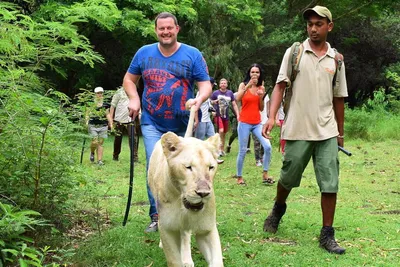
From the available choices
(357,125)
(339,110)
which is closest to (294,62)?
(339,110)

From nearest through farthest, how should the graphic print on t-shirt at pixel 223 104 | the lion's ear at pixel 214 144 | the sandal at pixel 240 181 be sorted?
the lion's ear at pixel 214 144 → the sandal at pixel 240 181 → the graphic print on t-shirt at pixel 223 104

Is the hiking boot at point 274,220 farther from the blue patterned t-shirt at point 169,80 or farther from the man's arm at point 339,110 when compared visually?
the blue patterned t-shirt at point 169,80

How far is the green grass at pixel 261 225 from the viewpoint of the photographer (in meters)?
5.28

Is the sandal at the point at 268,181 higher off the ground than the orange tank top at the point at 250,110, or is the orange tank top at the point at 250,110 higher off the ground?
the orange tank top at the point at 250,110

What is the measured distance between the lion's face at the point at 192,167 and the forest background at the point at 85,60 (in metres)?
1.05

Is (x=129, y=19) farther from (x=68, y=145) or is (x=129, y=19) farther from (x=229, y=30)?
(x=68, y=145)

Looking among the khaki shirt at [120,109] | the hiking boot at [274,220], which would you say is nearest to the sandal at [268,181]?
the hiking boot at [274,220]

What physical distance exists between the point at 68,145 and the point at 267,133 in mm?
2148

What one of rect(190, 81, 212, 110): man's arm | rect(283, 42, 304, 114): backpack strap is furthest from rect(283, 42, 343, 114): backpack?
rect(190, 81, 212, 110): man's arm

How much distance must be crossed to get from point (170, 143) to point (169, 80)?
60.5 inches

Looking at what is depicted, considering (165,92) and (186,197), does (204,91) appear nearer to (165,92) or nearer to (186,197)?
(165,92)

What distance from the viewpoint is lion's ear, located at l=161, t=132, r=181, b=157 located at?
4164 millimetres

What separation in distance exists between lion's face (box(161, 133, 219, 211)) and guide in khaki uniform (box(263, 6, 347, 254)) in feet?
Answer: 5.59

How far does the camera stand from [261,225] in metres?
6.71
